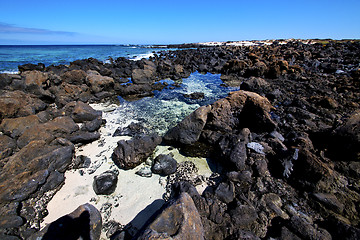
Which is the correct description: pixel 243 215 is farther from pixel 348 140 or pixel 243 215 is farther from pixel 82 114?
pixel 82 114

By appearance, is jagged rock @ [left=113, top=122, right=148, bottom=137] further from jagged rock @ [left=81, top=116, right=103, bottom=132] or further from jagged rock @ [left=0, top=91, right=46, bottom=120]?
jagged rock @ [left=0, top=91, right=46, bottom=120]

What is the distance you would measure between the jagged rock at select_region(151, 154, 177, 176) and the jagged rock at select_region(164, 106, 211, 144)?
3.61ft

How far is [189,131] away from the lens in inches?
226

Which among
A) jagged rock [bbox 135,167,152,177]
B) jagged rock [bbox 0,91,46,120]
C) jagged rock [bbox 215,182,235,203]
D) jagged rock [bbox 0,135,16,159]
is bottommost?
jagged rock [bbox 135,167,152,177]

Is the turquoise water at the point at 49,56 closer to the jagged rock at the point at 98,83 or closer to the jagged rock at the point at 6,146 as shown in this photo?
the jagged rock at the point at 98,83

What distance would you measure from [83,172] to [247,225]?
4.55m

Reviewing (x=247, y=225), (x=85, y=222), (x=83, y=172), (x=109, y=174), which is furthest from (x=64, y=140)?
(x=247, y=225)

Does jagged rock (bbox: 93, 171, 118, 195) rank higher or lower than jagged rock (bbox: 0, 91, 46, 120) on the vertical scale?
lower

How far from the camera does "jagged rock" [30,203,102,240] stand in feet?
9.17

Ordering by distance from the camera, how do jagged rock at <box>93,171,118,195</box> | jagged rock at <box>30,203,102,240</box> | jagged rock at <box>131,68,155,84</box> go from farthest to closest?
jagged rock at <box>131,68,155,84</box> → jagged rock at <box>93,171,118,195</box> → jagged rock at <box>30,203,102,240</box>

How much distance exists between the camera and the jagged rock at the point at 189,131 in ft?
18.7

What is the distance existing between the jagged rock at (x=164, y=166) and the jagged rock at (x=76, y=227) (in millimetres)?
1849

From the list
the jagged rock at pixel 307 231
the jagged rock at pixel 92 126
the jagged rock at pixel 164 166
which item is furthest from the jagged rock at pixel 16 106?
the jagged rock at pixel 307 231

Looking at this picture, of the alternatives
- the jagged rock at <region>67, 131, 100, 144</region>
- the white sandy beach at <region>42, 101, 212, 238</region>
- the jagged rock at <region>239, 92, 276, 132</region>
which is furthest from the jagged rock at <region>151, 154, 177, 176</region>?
the jagged rock at <region>239, 92, 276, 132</region>
